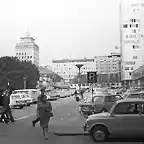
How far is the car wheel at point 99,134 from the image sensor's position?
11.1 m

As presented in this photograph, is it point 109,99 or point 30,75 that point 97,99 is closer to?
point 109,99

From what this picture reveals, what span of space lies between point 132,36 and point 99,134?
349ft

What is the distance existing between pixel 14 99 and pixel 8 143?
83.0 feet

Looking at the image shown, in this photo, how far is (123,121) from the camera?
10.8m

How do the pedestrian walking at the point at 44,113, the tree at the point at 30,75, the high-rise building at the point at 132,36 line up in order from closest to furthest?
the pedestrian walking at the point at 44,113 → the tree at the point at 30,75 → the high-rise building at the point at 132,36

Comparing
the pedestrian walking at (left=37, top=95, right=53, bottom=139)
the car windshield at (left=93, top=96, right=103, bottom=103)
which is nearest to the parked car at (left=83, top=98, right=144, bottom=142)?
the pedestrian walking at (left=37, top=95, right=53, bottom=139)

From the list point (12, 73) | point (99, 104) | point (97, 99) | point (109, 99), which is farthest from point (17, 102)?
point (12, 73)

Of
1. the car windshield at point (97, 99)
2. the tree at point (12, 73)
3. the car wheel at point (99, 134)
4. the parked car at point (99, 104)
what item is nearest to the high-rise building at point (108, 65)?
the tree at point (12, 73)

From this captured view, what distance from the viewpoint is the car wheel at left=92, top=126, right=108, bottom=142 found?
11141mm

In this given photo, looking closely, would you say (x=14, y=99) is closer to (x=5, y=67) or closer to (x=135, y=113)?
(x=135, y=113)

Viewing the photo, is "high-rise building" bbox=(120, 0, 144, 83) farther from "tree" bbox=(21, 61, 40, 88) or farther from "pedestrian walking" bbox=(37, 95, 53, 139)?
"pedestrian walking" bbox=(37, 95, 53, 139)

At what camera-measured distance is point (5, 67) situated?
261ft

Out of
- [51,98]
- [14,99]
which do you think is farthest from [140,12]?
[14,99]

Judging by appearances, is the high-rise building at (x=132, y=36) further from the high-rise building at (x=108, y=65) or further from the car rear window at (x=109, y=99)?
the car rear window at (x=109, y=99)
